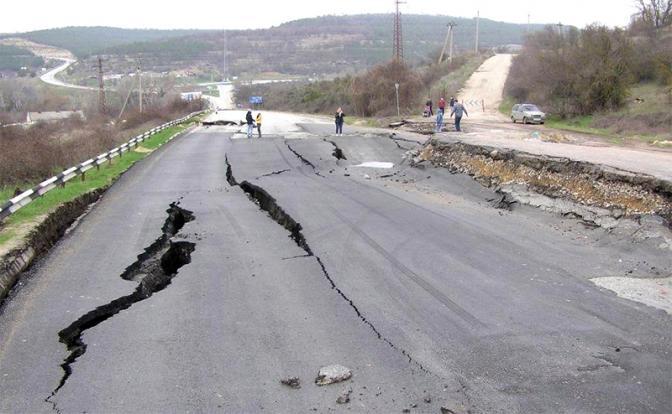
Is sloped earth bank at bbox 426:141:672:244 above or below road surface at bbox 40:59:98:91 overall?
below

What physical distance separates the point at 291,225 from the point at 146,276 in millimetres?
3697

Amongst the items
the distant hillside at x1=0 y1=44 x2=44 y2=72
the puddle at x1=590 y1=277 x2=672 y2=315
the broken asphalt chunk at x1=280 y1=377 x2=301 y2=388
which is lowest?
the puddle at x1=590 y1=277 x2=672 y2=315

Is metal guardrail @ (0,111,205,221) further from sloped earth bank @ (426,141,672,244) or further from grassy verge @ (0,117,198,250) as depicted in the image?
sloped earth bank @ (426,141,672,244)

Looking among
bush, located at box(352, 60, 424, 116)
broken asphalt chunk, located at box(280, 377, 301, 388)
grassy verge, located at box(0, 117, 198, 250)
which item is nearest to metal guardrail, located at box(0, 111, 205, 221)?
grassy verge, located at box(0, 117, 198, 250)

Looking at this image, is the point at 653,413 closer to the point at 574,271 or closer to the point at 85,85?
the point at 574,271

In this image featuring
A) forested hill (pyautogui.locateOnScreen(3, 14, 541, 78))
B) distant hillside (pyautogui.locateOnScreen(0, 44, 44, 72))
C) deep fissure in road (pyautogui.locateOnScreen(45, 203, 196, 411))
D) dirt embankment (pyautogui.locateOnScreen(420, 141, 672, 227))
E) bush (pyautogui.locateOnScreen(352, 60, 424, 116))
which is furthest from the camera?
distant hillside (pyautogui.locateOnScreen(0, 44, 44, 72))

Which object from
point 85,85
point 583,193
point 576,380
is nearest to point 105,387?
point 576,380

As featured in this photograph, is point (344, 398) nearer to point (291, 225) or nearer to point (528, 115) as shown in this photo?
point (291, 225)

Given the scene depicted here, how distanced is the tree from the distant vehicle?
774 inches

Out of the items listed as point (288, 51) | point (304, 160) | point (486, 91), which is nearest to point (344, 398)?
point (304, 160)

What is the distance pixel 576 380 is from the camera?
553cm

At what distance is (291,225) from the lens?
11945 millimetres

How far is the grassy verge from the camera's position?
1072 centimetres

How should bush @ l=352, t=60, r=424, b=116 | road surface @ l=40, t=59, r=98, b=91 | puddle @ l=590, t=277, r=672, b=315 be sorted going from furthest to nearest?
road surface @ l=40, t=59, r=98, b=91, bush @ l=352, t=60, r=424, b=116, puddle @ l=590, t=277, r=672, b=315
